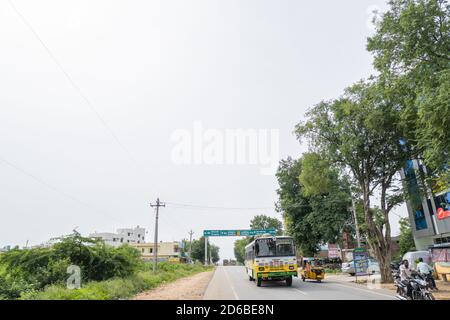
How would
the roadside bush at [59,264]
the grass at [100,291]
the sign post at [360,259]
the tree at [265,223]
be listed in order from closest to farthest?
the grass at [100,291] < the roadside bush at [59,264] < the sign post at [360,259] < the tree at [265,223]

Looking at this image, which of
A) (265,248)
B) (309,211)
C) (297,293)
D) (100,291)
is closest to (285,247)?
(265,248)

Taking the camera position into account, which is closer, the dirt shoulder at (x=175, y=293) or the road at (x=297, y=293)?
the road at (x=297, y=293)

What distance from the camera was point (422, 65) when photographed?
1623cm

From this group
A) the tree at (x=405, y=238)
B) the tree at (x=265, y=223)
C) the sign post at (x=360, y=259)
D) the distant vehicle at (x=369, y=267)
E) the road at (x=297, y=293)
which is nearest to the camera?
the road at (x=297, y=293)

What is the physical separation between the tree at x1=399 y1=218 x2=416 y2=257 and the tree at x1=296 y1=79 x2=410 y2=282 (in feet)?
107

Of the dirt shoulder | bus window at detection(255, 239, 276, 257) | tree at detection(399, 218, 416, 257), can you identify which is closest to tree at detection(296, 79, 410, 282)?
bus window at detection(255, 239, 276, 257)

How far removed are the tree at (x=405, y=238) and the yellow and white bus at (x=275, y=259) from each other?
129 ft

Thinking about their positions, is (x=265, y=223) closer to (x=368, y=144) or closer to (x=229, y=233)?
(x=229, y=233)

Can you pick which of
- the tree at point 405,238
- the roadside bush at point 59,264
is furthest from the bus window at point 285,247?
the tree at point 405,238

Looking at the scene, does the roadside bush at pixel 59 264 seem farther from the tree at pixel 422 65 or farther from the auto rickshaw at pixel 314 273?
the tree at pixel 422 65

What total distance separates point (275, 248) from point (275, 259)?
2.11ft

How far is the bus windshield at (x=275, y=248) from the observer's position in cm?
1945
